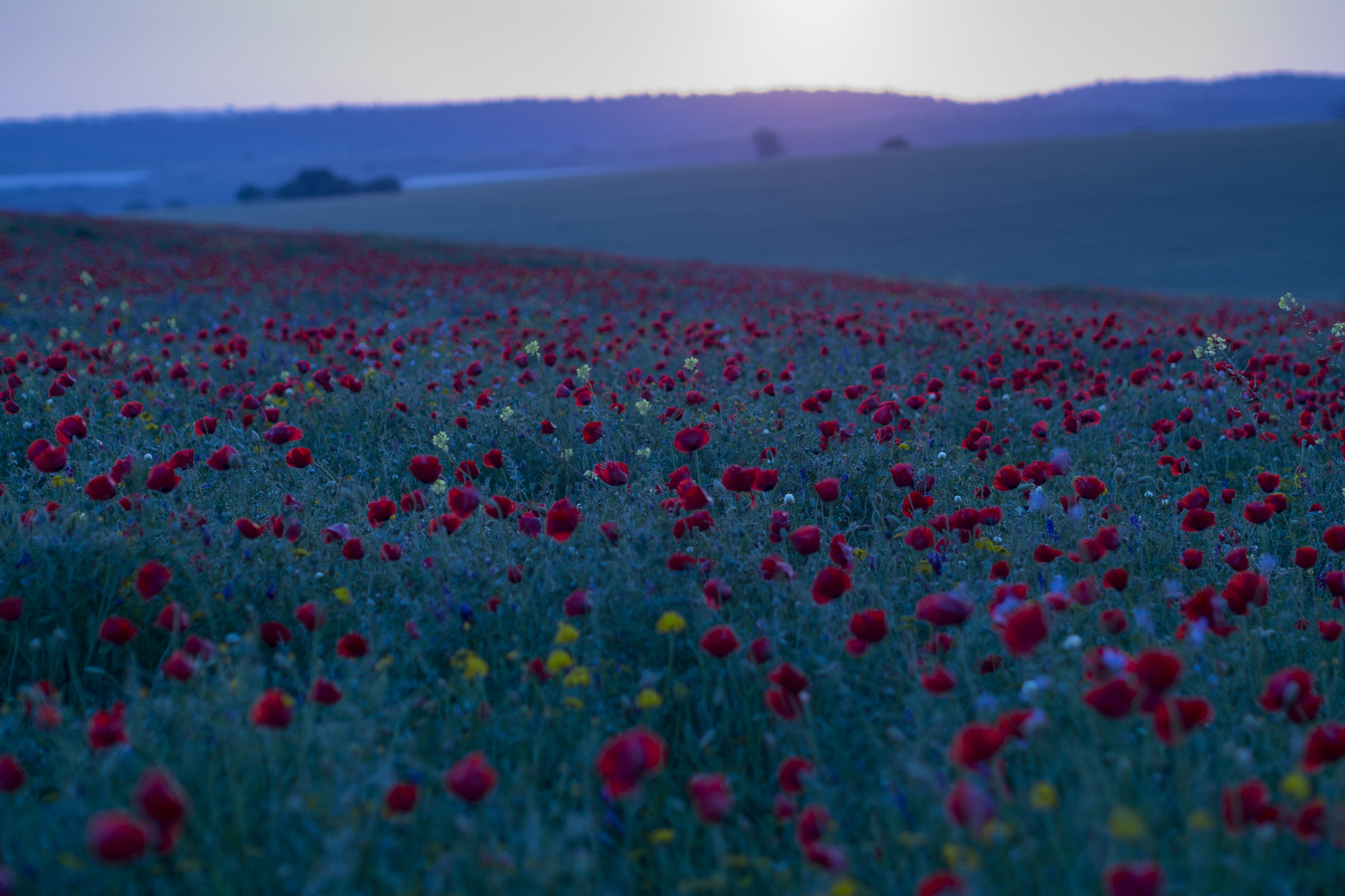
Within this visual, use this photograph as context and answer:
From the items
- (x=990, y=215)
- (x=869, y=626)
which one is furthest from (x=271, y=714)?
(x=990, y=215)

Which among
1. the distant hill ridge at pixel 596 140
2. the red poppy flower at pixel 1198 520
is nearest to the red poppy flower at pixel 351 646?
the red poppy flower at pixel 1198 520

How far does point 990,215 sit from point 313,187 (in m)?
56.4

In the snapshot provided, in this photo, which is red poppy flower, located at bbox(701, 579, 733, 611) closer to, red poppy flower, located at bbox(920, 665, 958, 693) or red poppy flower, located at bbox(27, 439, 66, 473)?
red poppy flower, located at bbox(920, 665, 958, 693)

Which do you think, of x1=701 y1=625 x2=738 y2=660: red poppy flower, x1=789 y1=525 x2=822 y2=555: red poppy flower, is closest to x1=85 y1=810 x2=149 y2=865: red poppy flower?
x1=701 y1=625 x2=738 y2=660: red poppy flower

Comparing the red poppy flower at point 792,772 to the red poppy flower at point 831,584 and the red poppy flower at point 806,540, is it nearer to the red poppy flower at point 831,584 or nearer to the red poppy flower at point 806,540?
the red poppy flower at point 831,584

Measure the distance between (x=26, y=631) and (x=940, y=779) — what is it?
7.52 feet

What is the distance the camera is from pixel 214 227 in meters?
20.7

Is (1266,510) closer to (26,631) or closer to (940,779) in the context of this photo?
(940,779)

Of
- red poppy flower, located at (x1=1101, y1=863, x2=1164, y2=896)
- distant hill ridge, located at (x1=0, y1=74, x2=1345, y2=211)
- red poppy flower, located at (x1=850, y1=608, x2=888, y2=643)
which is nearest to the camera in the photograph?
red poppy flower, located at (x1=1101, y1=863, x2=1164, y2=896)

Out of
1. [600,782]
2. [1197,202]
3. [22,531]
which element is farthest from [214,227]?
[1197,202]

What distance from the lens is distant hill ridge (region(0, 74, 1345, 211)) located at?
126250mm

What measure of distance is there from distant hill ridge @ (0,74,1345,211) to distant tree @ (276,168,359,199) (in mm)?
20811

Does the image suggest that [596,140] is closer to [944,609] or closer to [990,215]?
[990,215]

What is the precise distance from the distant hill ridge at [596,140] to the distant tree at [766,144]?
29.8 feet
